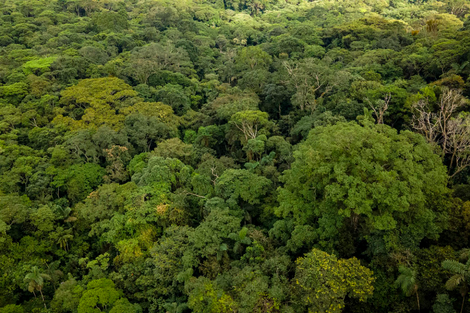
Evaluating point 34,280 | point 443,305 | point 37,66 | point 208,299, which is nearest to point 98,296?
point 34,280

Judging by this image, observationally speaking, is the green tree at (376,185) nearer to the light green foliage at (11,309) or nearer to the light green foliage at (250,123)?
the light green foliage at (250,123)

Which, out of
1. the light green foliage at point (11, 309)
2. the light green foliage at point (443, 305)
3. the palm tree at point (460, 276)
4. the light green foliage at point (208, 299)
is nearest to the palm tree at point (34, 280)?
the light green foliage at point (11, 309)

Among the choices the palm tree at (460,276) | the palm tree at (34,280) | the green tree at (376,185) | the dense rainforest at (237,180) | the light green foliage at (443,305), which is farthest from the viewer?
the palm tree at (34,280)

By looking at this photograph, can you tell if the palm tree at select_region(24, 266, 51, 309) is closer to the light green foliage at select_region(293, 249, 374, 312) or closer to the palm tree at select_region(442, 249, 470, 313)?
the light green foliage at select_region(293, 249, 374, 312)

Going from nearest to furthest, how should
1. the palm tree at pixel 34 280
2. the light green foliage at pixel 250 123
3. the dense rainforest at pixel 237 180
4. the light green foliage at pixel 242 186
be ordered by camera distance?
the dense rainforest at pixel 237 180 → the palm tree at pixel 34 280 → the light green foliage at pixel 242 186 → the light green foliage at pixel 250 123

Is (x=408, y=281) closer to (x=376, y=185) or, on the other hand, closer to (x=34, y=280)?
(x=376, y=185)

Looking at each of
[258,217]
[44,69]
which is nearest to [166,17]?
[44,69]

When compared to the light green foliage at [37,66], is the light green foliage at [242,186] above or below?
below

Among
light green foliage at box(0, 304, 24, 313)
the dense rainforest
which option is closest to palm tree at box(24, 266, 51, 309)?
the dense rainforest
